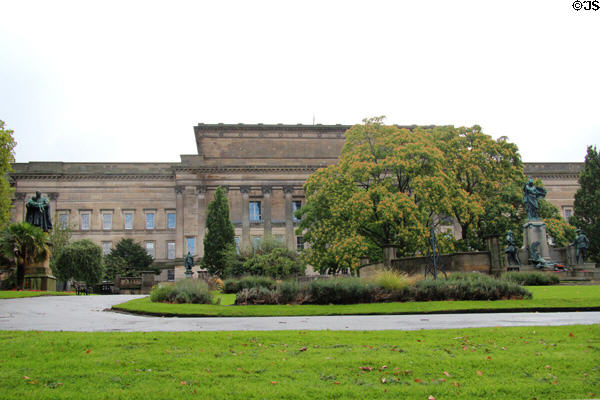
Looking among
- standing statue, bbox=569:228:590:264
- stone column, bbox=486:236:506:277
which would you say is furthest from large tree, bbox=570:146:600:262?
stone column, bbox=486:236:506:277

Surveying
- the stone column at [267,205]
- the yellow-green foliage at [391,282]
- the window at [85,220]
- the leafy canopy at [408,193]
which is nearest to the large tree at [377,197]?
the leafy canopy at [408,193]

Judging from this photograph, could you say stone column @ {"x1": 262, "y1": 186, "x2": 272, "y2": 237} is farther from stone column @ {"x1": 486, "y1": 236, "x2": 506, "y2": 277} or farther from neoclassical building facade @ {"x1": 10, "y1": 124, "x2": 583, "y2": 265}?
stone column @ {"x1": 486, "y1": 236, "x2": 506, "y2": 277}

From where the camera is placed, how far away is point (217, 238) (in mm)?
46438

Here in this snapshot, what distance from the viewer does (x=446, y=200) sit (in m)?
31.1

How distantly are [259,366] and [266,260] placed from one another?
31300 millimetres

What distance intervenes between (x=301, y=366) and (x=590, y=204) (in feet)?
162

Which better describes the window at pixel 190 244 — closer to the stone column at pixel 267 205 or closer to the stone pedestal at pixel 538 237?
the stone column at pixel 267 205

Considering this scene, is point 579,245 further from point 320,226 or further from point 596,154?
point 596,154

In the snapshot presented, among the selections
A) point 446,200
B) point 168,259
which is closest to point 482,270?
point 446,200

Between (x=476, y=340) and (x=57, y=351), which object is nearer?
(x=57, y=351)

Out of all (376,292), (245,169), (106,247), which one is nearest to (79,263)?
(106,247)

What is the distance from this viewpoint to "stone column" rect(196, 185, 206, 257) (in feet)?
199

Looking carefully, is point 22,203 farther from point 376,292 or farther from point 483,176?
point 376,292

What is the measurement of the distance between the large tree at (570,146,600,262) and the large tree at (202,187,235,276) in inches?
1254
